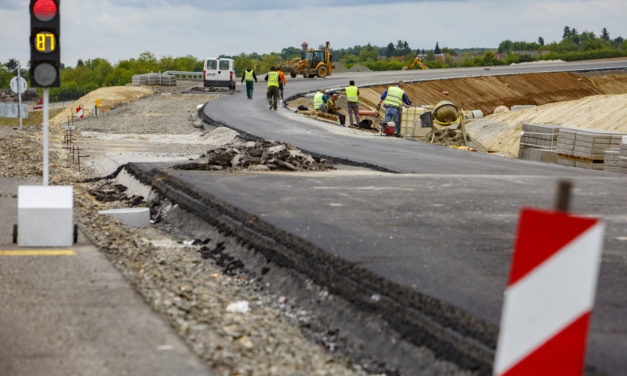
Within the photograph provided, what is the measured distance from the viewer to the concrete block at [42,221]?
8203mm

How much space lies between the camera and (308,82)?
5641 centimetres

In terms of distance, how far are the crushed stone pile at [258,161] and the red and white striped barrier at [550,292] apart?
487 inches

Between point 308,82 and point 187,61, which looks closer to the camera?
point 308,82

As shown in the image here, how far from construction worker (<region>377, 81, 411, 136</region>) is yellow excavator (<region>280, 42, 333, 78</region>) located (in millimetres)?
32781

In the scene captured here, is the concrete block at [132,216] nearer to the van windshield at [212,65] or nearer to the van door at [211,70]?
the van door at [211,70]

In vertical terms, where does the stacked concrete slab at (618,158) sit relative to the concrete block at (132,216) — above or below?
above

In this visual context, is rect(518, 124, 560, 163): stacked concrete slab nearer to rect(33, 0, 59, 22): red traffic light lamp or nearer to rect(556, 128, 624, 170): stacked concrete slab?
rect(556, 128, 624, 170): stacked concrete slab

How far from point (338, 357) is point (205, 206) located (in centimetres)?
577

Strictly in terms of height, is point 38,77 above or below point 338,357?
above

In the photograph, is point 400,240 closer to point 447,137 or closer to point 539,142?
point 539,142

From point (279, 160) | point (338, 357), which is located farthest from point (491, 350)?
point (279, 160)

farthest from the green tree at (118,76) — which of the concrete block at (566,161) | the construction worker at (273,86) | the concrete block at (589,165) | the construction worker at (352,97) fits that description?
the concrete block at (589,165)

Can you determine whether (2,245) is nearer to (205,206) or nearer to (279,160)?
(205,206)

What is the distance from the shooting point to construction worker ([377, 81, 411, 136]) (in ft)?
85.9
